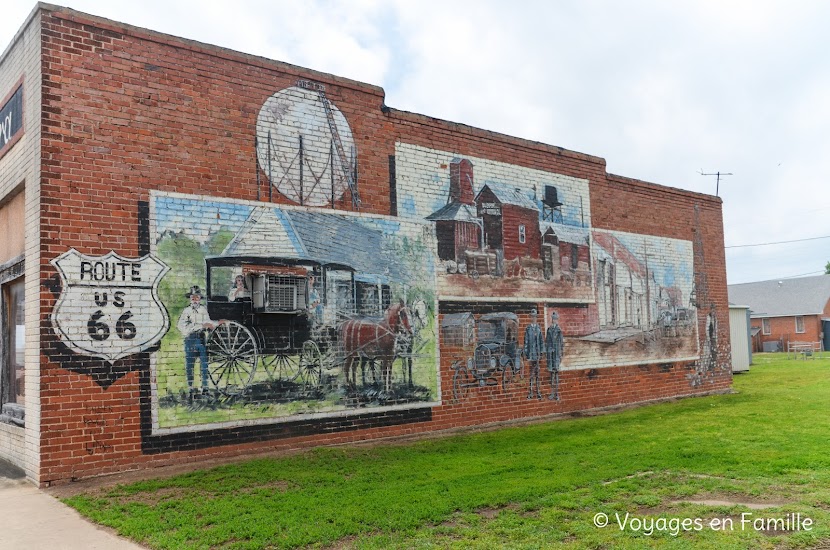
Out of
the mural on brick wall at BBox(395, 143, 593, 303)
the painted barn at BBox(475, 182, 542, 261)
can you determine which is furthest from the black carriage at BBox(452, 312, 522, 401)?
the painted barn at BBox(475, 182, 542, 261)

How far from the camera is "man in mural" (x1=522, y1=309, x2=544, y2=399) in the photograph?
476 inches

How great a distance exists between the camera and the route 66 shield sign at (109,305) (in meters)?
7.59

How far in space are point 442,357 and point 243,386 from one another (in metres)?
3.43

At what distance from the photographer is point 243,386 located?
8.63 m

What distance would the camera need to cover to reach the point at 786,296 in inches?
1810

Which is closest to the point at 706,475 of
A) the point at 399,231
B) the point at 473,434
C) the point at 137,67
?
the point at 473,434

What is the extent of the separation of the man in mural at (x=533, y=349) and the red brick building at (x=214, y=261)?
9.9 inches

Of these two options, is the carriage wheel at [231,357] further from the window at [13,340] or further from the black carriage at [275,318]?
the window at [13,340]

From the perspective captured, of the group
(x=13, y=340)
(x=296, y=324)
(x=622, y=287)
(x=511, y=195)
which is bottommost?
(x=13, y=340)

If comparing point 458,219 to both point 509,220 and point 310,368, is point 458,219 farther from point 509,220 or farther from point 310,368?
point 310,368

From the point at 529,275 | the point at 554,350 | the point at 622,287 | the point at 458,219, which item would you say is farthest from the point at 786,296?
the point at 458,219

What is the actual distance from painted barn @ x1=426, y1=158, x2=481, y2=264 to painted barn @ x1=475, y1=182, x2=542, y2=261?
219 mm

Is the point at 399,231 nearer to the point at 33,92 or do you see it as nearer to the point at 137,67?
the point at 137,67

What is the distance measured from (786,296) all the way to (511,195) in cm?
4131
